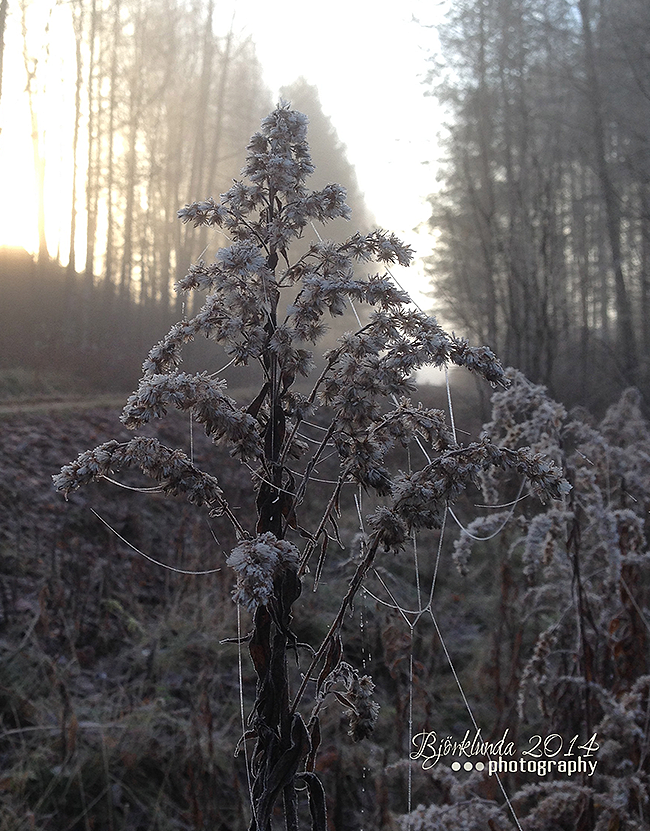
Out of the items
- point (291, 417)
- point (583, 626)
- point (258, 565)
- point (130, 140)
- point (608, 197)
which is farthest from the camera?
point (130, 140)

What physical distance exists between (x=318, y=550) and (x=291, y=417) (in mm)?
2908

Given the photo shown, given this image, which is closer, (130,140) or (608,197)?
(608,197)

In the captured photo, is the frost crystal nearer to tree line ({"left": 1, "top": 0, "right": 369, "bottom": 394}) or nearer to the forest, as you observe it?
the forest

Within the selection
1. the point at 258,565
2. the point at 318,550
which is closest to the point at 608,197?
the point at 318,550

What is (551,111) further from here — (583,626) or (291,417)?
(291,417)

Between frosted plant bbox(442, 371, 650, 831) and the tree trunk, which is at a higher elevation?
the tree trunk

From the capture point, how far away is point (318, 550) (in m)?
3.83

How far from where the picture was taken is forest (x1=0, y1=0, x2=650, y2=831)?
914 millimetres

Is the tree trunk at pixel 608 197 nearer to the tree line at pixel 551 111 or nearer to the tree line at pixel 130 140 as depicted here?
the tree line at pixel 551 111

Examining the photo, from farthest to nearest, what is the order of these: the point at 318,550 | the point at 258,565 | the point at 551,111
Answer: the point at 551,111
the point at 318,550
the point at 258,565

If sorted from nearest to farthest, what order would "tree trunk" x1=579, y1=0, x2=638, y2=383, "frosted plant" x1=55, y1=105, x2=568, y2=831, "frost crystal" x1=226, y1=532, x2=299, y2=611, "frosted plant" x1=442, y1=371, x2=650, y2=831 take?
"frost crystal" x1=226, y1=532, x2=299, y2=611
"frosted plant" x1=55, y1=105, x2=568, y2=831
"frosted plant" x1=442, y1=371, x2=650, y2=831
"tree trunk" x1=579, y1=0, x2=638, y2=383

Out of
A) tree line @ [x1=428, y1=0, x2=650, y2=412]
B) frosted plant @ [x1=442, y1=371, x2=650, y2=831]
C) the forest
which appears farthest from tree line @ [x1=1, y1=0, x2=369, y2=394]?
frosted plant @ [x1=442, y1=371, x2=650, y2=831]

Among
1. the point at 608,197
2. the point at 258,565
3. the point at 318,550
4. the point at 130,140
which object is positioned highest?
the point at 130,140

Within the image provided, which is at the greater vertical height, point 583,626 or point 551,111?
point 551,111
